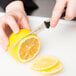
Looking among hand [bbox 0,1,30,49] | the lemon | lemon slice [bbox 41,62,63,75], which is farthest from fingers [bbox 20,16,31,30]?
lemon slice [bbox 41,62,63,75]

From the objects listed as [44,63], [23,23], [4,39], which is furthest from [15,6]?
[44,63]

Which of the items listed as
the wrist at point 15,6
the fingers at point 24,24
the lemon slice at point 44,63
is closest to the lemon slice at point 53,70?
the lemon slice at point 44,63

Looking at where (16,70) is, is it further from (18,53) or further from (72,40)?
(72,40)

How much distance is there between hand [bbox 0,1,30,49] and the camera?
0.81 m

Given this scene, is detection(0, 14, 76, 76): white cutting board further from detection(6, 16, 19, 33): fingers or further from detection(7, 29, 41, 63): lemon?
detection(6, 16, 19, 33): fingers

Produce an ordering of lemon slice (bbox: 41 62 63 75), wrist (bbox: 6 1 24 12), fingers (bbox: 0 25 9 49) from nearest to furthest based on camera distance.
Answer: lemon slice (bbox: 41 62 63 75) → fingers (bbox: 0 25 9 49) → wrist (bbox: 6 1 24 12)

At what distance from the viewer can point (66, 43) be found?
0.89 metres

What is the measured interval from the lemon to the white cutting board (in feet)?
0.12

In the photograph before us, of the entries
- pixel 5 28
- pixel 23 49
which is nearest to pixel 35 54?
pixel 23 49

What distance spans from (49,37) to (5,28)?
9.1 inches

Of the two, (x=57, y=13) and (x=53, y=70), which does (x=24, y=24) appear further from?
(x=53, y=70)

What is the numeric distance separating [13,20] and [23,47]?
141mm

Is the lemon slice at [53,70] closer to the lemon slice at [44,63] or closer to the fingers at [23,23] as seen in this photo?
the lemon slice at [44,63]

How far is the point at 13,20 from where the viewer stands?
2.71 feet
